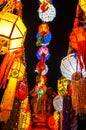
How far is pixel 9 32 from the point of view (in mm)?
4629

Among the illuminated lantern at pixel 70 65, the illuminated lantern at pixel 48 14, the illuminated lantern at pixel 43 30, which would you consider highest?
the illuminated lantern at pixel 48 14

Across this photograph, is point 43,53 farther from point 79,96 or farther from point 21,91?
point 79,96

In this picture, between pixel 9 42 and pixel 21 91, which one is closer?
pixel 9 42

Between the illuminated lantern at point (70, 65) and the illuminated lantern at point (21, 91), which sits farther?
the illuminated lantern at point (21, 91)

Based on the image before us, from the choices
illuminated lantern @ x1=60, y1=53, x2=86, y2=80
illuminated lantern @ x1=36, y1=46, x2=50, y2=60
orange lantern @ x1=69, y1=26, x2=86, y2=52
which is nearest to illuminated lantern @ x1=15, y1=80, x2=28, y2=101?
illuminated lantern @ x1=36, y1=46, x2=50, y2=60

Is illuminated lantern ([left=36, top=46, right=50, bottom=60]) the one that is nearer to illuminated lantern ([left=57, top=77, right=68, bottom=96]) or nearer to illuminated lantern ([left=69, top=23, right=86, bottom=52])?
illuminated lantern ([left=57, top=77, right=68, bottom=96])

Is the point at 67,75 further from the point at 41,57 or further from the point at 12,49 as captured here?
the point at 41,57

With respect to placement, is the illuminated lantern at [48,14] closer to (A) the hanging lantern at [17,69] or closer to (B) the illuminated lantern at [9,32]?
(A) the hanging lantern at [17,69]

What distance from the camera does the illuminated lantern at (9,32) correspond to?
4.62 m

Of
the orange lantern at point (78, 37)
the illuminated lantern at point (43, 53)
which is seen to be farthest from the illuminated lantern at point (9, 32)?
the illuminated lantern at point (43, 53)

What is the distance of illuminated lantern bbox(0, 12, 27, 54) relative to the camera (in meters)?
4.62

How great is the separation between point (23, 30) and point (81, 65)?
4.14 feet

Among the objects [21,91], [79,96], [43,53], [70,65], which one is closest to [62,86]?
[21,91]

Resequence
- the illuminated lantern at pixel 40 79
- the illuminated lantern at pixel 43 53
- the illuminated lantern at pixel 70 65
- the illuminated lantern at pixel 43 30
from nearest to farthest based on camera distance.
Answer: the illuminated lantern at pixel 70 65 → the illuminated lantern at pixel 43 30 → the illuminated lantern at pixel 43 53 → the illuminated lantern at pixel 40 79
